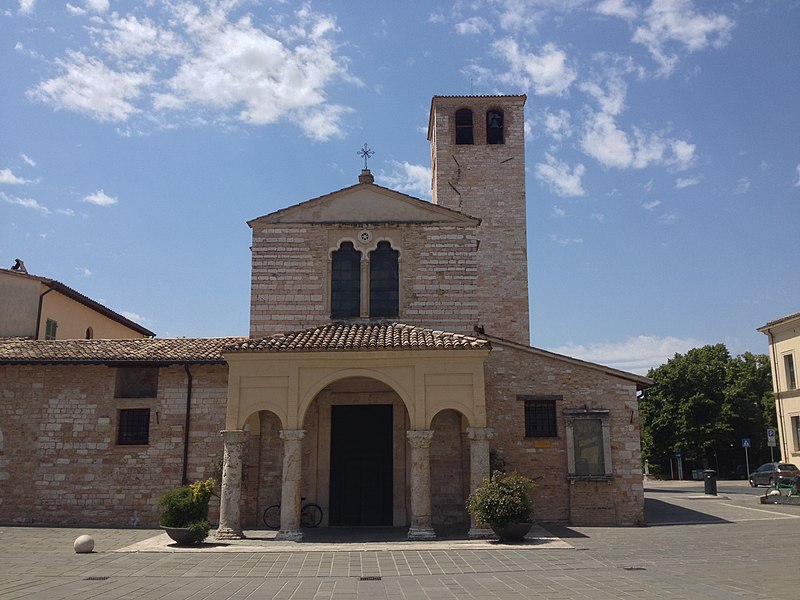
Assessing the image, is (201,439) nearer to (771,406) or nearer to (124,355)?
(124,355)

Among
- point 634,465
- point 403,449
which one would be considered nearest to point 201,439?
point 403,449

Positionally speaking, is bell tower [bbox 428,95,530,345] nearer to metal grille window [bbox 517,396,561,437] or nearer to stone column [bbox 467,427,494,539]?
metal grille window [bbox 517,396,561,437]

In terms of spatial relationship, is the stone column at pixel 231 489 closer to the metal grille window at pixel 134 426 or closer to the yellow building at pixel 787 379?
the metal grille window at pixel 134 426

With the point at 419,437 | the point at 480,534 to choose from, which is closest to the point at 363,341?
the point at 419,437

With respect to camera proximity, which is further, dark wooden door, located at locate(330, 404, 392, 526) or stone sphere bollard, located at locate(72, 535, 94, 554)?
dark wooden door, located at locate(330, 404, 392, 526)

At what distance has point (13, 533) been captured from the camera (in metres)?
16.7

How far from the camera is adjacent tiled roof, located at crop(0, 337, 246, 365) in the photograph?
18594 millimetres

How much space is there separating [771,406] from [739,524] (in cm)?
2844

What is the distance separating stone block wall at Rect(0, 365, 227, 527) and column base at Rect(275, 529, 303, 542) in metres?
3.99

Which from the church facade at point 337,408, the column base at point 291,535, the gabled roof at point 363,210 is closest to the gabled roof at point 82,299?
the church facade at point 337,408

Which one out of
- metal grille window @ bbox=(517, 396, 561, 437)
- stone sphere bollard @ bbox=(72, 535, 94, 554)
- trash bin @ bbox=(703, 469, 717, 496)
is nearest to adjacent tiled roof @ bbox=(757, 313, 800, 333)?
trash bin @ bbox=(703, 469, 717, 496)

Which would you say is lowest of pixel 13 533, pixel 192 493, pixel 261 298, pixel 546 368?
pixel 13 533

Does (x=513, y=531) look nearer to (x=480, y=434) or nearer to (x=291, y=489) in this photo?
(x=480, y=434)

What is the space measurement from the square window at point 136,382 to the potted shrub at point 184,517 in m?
4.85
